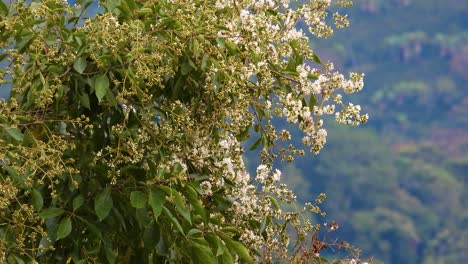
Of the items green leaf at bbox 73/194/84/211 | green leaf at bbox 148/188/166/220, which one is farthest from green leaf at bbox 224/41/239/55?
green leaf at bbox 73/194/84/211

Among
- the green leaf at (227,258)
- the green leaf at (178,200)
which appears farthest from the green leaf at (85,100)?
the green leaf at (227,258)

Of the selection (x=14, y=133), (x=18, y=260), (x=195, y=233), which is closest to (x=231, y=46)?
(x=195, y=233)

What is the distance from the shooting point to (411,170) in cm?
6059

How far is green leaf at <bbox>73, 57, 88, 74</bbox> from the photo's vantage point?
3035 mm

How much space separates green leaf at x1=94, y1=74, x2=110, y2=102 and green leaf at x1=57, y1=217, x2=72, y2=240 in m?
0.38

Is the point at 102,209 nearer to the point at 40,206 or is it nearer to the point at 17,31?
the point at 40,206

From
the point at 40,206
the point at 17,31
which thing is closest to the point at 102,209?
the point at 40,206

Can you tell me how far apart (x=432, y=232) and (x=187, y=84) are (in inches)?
2136

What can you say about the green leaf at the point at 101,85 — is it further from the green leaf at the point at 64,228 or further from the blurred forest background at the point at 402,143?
the blurred forest background at the point at 402,143

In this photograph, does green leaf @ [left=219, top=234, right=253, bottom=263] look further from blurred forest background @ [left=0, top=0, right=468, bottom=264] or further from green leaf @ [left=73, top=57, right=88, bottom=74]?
blurred forest background @ [left=0, top=0, right=468, bottom=264]

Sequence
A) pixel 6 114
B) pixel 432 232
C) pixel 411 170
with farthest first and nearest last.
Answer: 1. pixel 411 170
2. pixel 432 232
3. pixel 6 114

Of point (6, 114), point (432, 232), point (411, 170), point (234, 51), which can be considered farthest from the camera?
point (411, 170)

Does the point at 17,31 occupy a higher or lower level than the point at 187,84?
lower

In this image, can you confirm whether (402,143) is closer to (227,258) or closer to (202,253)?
(227,258)
